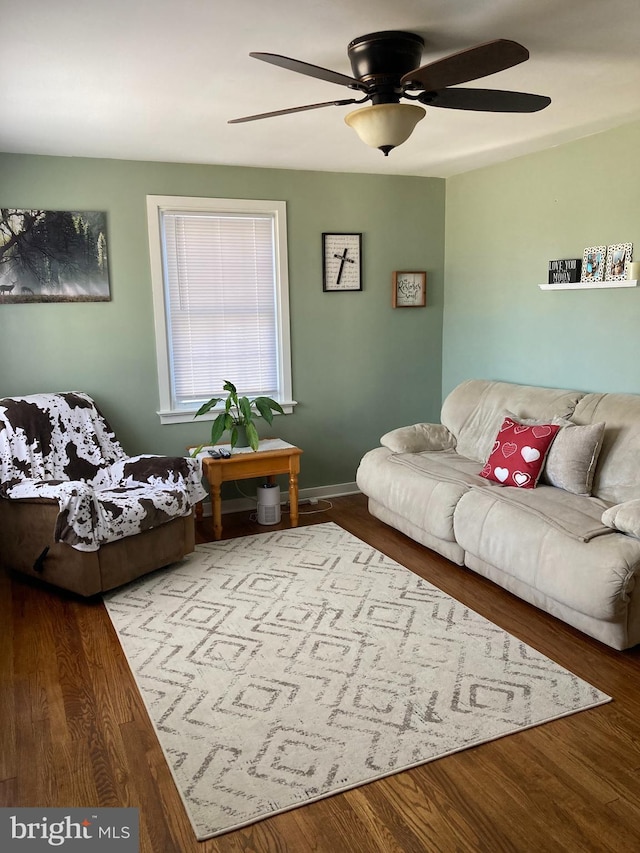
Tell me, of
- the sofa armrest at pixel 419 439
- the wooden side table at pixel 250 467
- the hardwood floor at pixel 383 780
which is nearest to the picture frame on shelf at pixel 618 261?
the sofa armrest at pixel 419 439

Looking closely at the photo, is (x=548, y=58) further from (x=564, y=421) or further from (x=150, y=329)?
(x=150, y=329)

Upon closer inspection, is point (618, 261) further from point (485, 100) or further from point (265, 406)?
point (265, 406)

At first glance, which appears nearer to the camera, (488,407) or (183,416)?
(488,407)

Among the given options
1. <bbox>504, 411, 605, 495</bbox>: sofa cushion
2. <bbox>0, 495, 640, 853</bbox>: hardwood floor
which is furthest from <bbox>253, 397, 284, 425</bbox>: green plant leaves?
<bbox>0, 495, 640, 853</bbox>: hardwood floor

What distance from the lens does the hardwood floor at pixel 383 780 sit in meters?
1.82

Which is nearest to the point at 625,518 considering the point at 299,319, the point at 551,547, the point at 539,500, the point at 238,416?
the point at 551,547

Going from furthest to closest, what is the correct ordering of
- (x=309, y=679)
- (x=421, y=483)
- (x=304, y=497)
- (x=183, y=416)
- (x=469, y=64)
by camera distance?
(x=304, y=497)
(x=183, y=416)
(x=421, y=483)
(x=309, y=679)
(x=469, y=64)

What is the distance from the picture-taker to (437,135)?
12.3ft

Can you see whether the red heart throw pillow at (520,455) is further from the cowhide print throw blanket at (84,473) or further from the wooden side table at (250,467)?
the cowhide print throw blanket at (84,473)

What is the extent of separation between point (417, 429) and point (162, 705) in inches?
103

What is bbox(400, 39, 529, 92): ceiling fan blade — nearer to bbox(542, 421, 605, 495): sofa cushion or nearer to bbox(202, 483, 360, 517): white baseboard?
bbox(542, 421, 605, 495): sofa cushion

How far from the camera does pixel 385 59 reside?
2.42m

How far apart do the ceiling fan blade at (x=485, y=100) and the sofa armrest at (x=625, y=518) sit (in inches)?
64.5

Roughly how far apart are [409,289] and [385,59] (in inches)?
108
